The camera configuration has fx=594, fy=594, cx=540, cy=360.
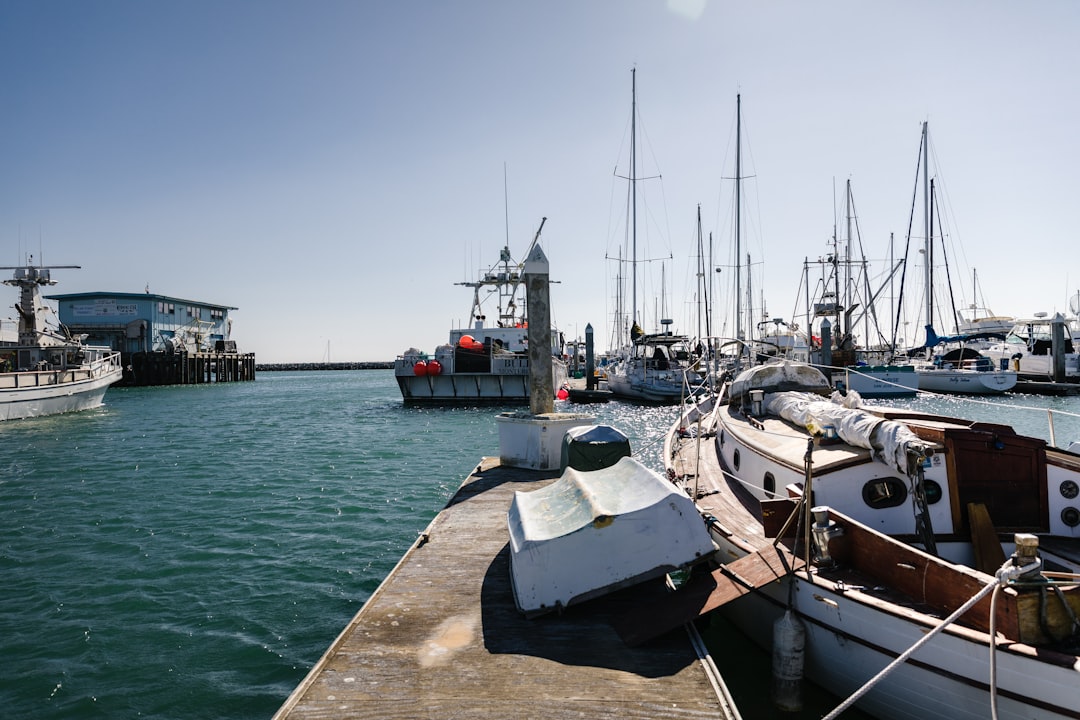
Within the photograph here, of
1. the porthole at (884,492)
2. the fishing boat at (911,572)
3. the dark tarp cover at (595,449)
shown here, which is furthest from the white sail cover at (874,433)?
the dark tarp cover at (595,449)

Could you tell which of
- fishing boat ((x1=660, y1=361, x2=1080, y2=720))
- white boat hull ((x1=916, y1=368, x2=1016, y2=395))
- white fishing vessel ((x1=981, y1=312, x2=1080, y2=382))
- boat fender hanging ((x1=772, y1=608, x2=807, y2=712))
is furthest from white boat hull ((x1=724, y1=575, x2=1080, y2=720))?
white fishing vessel ((x1=981, y1=312, x2=1080, y2=382))

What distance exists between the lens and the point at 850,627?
535 cm

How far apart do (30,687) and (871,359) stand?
60.0m

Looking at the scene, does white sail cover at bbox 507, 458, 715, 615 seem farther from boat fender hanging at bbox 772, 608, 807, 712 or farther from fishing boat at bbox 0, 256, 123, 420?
fishing boat at bbox 0, 256, 123, 420

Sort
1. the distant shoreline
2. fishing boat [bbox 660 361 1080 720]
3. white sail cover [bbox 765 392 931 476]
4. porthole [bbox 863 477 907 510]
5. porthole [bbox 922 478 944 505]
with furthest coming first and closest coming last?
1. the distant shoreline
2. porthole [bbox 863 477 907 510]
3. porthole [bbox 922 478 944 505]
4. white sail cover [bbox 765 392 931 476]
5. fishing boat [bbox 660 361 1080 720]

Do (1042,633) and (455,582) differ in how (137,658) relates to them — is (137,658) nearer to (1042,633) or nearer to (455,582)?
(455,582)

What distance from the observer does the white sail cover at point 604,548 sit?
19.2ft

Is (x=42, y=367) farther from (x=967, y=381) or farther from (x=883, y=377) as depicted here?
(x=967, y=381)

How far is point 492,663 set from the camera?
4.98 meters

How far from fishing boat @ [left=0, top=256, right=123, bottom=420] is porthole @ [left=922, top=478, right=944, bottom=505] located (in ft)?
143

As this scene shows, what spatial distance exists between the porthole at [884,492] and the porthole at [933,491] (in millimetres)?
229

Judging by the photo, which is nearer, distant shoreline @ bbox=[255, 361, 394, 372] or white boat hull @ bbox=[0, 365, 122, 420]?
white boat hull @ bbox=[0, 365, 122, 420]

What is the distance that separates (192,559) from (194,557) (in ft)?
0.31

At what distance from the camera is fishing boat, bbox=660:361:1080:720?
4.31m
